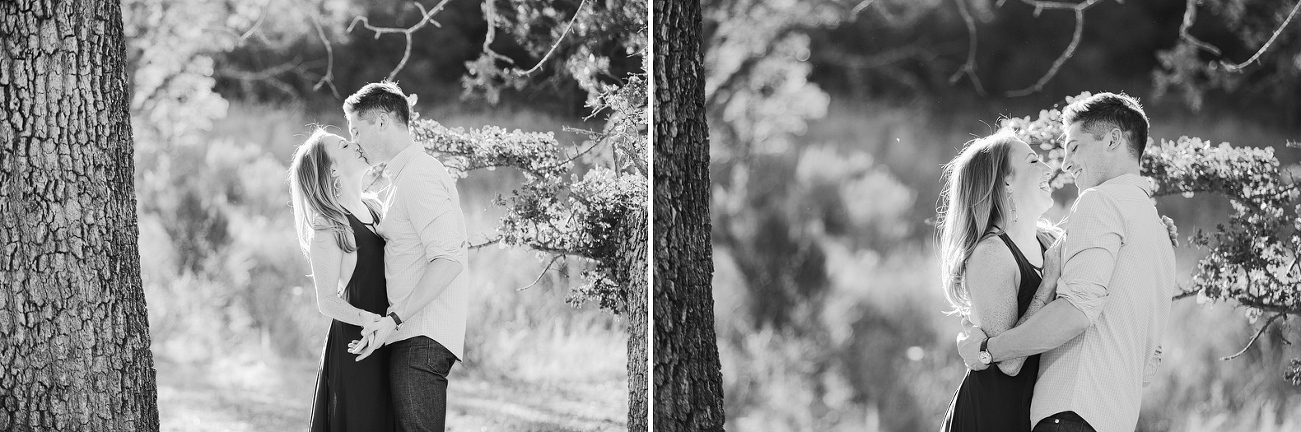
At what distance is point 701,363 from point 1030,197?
1398 millimetres

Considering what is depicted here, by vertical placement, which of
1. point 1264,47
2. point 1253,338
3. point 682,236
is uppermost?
point 1264,47

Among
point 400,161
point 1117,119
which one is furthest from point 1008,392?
point 400,161

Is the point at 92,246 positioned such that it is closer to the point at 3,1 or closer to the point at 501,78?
the point at 3,1

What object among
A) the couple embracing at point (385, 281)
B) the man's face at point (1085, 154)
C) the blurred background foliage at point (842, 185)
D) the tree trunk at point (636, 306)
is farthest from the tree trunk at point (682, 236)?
the man's face at point (1085, 154)

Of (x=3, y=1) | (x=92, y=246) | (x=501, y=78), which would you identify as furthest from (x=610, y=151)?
(x=3, y=1)

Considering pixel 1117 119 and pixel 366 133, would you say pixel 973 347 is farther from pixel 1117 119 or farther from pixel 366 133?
pixel 366 133

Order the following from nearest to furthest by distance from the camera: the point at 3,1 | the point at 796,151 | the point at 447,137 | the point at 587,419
→ 1. the point at 3,1
2. the point at 447,137
3. the point at 587,419
4. the point at 796,151

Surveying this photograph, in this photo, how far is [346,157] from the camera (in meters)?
2.78

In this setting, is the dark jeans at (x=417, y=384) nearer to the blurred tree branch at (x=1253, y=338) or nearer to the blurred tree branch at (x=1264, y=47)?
the blurred tree branch at (x=1253, y=338)

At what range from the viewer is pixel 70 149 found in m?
2.52

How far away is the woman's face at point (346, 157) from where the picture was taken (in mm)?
2768

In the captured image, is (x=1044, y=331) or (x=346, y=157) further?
(x=346, y=157)

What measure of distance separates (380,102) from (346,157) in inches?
11.8

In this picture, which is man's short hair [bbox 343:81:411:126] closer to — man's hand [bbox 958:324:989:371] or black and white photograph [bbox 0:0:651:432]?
black and white photograph [bbox 0:0:651:432]
